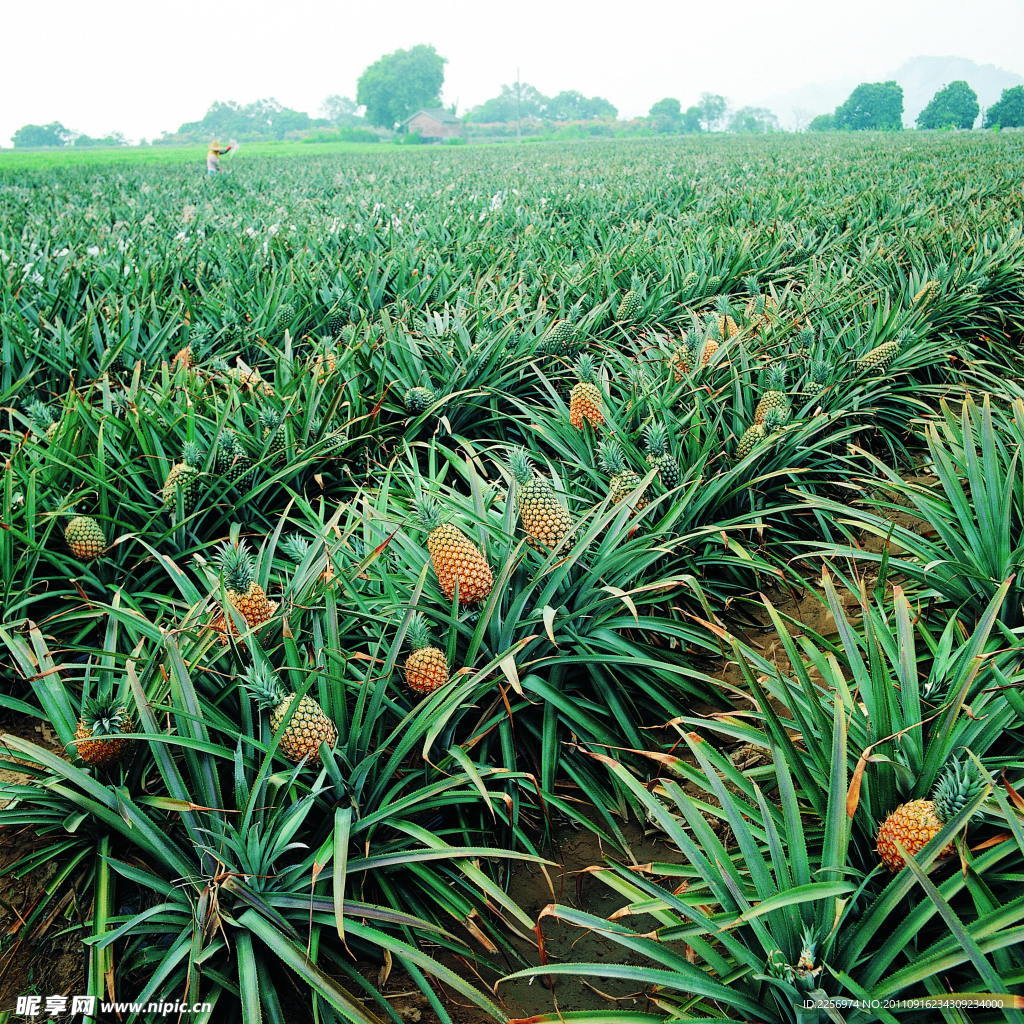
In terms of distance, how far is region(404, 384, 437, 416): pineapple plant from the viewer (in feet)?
10.5

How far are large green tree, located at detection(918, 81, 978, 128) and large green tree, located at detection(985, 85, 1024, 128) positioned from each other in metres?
9.17

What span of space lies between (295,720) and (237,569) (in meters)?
0.44

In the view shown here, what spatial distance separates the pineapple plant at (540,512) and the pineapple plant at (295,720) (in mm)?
737

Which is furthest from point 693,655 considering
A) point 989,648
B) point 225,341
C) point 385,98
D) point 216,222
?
point 385,98

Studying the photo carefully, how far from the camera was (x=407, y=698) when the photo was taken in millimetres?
1763

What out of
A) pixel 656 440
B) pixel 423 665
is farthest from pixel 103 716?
pixel 656 440

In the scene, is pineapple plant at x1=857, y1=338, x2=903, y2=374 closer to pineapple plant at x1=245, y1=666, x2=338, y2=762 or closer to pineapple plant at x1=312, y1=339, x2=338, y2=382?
pineapple plant at x1=312, y1=339, x2=338, y2=382

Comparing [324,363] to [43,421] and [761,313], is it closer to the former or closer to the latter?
[43,421]

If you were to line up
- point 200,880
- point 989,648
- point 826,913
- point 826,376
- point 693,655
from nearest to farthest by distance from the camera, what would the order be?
point 826,913 → point 200,880 → point 989,648 → point 693,655 → point 826,376

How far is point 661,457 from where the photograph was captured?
2.51 metres

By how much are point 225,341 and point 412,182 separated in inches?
478

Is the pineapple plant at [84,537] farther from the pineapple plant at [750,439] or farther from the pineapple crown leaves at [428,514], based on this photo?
the pineapple plant at [750,439]

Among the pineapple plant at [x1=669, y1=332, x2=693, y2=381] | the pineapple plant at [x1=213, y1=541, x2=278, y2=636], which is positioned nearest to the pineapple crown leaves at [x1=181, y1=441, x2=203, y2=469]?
the pineapple plant at [x1=213, y1=541, x2=278, y2=636]

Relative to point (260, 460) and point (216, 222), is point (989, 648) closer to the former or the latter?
point (260, 460)
